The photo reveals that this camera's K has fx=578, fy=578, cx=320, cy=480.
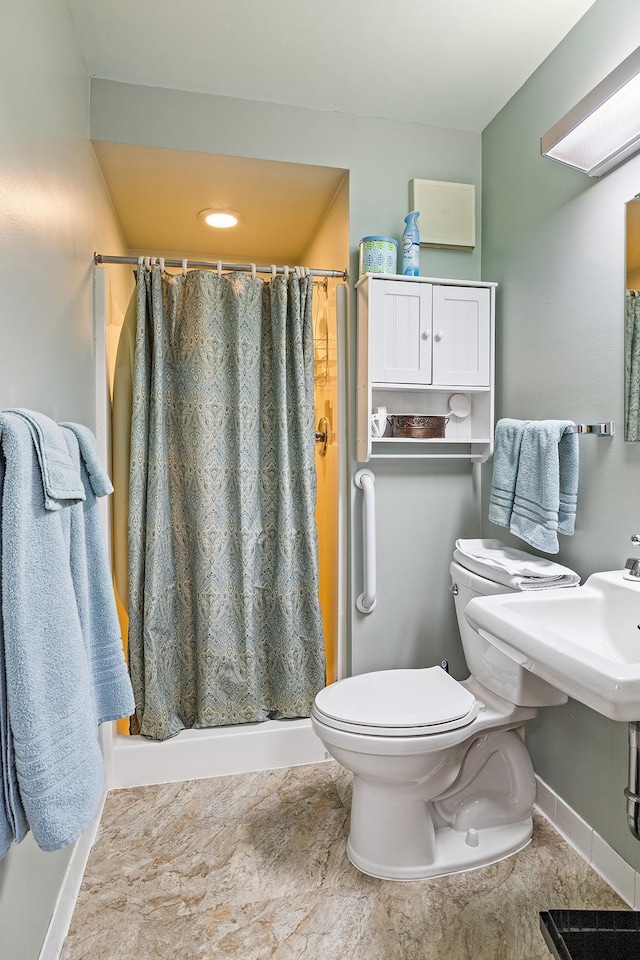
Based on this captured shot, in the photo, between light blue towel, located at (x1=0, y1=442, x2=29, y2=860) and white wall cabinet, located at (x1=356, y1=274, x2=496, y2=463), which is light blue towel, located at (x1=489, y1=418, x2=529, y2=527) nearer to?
white wall cabinet, located at (x1=356, y1=274, x2=496, y2=463)

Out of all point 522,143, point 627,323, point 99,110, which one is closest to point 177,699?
point 627,323

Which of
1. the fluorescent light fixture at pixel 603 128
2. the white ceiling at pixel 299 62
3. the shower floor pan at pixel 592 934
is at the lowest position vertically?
the shower floor pan at pixel 592 934

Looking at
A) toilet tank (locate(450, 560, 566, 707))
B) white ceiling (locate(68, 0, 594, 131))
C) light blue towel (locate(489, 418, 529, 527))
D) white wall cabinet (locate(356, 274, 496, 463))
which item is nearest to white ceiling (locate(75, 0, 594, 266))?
white ceiling (locate(68, 0, 594, 131))

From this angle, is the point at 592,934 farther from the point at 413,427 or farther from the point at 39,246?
the point at 39,246

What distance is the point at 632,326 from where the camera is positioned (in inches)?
61.4

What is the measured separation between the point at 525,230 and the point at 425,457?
0.88 metres

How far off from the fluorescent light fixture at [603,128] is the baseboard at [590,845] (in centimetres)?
191

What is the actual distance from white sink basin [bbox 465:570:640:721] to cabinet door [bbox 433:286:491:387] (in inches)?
36.1

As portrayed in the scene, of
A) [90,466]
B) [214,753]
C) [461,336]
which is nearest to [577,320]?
[461,336]

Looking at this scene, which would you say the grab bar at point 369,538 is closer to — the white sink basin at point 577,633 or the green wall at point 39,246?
the white sink basin at point 577,633

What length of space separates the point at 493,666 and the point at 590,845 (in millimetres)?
579

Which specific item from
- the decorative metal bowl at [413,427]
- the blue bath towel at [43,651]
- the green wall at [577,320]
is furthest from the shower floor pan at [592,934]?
the decorative metal bowl at [413,427]

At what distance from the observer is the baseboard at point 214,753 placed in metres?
2.13

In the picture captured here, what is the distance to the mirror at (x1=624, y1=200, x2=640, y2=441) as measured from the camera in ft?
5.07
